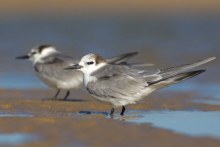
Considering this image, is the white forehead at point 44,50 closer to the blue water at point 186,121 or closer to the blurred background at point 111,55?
the blurred background at point 111,55

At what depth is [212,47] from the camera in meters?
19.5

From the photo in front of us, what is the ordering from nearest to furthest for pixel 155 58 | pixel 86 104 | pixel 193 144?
pixel 193 144, pixel 86 104, pixel 155 58

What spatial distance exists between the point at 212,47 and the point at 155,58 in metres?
2.10

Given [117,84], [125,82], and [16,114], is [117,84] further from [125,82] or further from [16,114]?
[16,114]

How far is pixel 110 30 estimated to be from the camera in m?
23.8

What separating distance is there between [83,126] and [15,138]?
3.14 ft

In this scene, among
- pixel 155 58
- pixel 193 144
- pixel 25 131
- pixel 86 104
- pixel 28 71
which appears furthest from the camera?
pixel 155 58

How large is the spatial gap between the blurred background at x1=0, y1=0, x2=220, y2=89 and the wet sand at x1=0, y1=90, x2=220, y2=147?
2.45 metres

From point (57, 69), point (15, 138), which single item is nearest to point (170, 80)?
point (15, 138)

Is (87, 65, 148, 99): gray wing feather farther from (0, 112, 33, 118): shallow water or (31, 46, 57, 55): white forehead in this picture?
(31, 46, 57, 55): white forehead

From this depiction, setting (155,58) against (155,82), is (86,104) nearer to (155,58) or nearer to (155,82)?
(155,82)

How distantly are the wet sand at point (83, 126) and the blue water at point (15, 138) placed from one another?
0.28 feet

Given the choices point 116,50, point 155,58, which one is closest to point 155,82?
point 155,58

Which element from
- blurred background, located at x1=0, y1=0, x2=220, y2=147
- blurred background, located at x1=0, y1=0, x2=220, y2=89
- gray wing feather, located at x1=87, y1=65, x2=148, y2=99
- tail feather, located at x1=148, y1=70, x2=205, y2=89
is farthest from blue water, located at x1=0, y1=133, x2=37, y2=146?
blurred background, located at x1=0, y1=0, x2=220, y2=89
